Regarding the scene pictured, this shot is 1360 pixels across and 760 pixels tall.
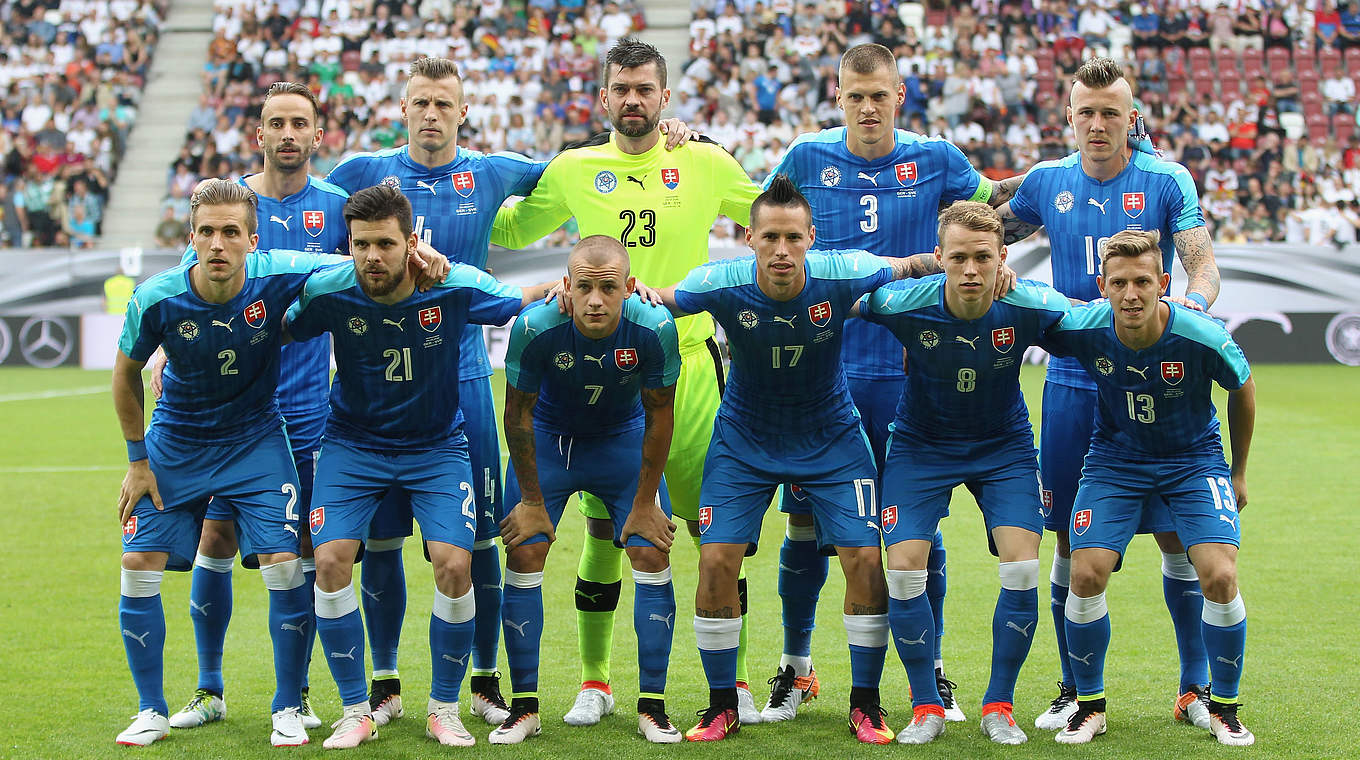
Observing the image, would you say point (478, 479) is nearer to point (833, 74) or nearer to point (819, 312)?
point (819, 312)

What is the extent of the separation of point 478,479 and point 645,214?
143 centimetres

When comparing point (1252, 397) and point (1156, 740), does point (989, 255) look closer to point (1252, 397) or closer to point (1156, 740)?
point (1252, 397)

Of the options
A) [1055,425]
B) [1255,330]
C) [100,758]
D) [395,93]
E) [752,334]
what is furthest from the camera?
[395,93]

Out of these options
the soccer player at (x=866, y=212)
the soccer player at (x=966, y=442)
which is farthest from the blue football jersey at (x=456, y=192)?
the soccer player at (x=966, y=442)

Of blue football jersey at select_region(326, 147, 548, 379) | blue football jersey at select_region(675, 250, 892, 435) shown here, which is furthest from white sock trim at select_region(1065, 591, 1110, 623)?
blue football jersey at select_region(326, 147, 548, 379)

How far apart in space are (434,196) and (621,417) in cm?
136

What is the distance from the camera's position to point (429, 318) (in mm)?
5348

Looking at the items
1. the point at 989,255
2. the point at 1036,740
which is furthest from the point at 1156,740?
the point at 989,255

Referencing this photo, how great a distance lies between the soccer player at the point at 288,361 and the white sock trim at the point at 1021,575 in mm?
2875

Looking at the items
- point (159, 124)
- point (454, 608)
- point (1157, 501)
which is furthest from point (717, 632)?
point (159, 124)

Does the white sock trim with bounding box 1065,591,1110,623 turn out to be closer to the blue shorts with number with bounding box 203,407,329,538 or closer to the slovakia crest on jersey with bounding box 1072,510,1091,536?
the slovakia crest on jersey with bounding box 1072,510,1091,536

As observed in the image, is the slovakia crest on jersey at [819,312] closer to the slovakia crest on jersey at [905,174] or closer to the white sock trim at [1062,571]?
the slovakia crest on jersey at [905,174]

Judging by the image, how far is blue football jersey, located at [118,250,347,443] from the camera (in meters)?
5.25

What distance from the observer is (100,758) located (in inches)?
198
